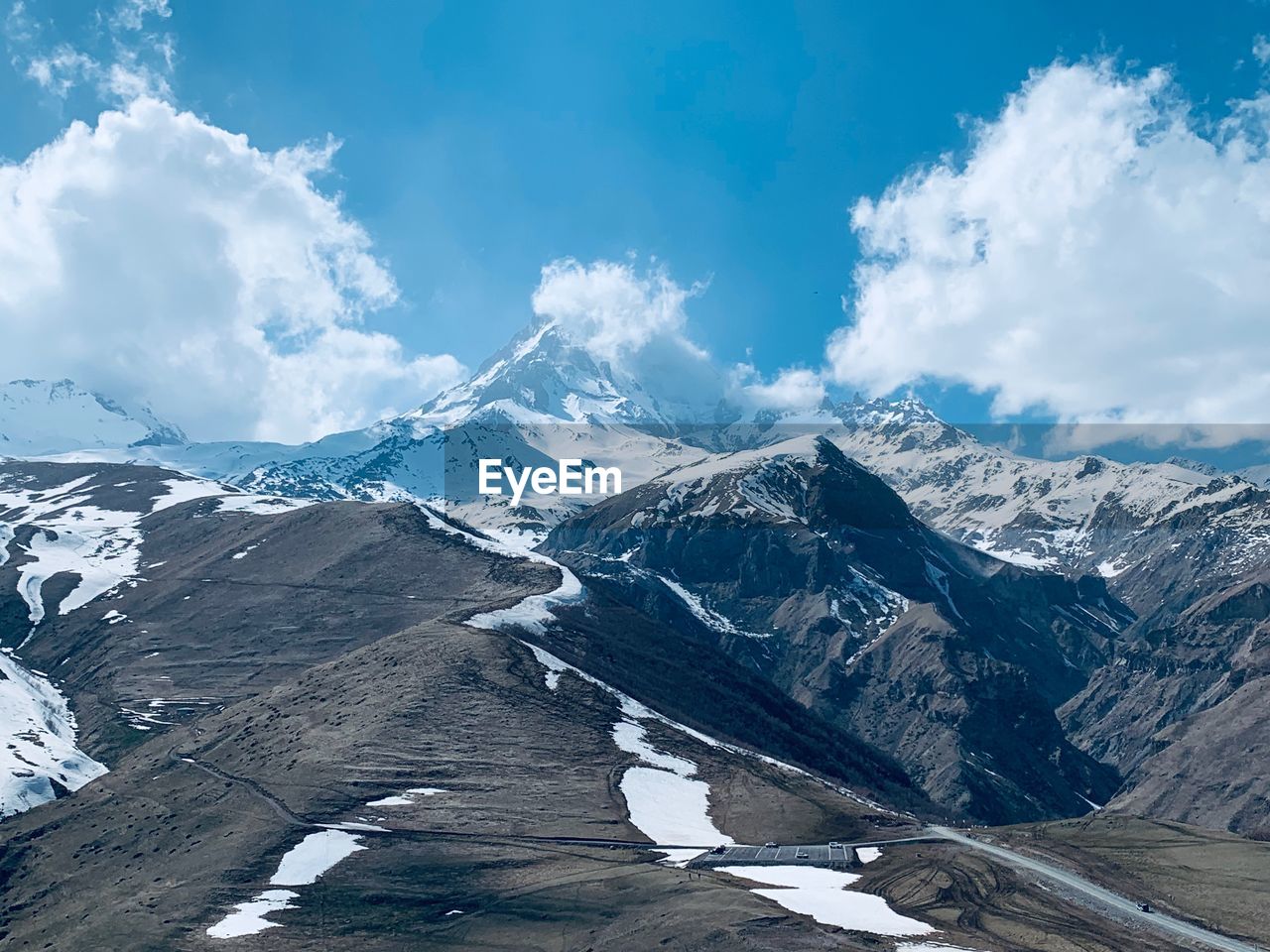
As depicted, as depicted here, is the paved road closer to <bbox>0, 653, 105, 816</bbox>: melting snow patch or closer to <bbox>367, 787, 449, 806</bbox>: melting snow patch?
<bbox>367, 787, 449, 806</bbox>: melting snow patch

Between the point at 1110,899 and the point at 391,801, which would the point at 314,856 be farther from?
the point at 1110,899

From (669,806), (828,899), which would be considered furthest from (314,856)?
(828,899)

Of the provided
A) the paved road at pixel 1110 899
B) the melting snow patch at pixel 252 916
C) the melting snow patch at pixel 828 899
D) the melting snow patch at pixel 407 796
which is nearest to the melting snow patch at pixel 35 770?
the melting snow patch at pixel 407 796

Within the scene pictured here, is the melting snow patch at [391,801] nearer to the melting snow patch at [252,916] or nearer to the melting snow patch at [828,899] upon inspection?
→ the melting snow patch at [252,916]

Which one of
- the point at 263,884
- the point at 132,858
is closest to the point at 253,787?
the point at 132,858

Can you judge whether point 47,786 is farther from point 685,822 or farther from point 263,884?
point 685,822

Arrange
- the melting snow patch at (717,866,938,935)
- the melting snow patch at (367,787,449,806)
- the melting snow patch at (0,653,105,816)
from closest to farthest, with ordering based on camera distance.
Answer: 1. the melting snow patch at (717,866,938,935)
2. the melting snow patch at (367,787,449,806)
3. the melting snow patch at (0,653,105,816)

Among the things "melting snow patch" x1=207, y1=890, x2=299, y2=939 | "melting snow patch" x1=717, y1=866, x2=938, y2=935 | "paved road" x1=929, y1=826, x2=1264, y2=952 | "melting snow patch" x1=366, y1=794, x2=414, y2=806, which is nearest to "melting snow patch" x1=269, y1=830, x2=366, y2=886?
"melting snow patch" x1=207, y1=890, x2=299, y2=939
